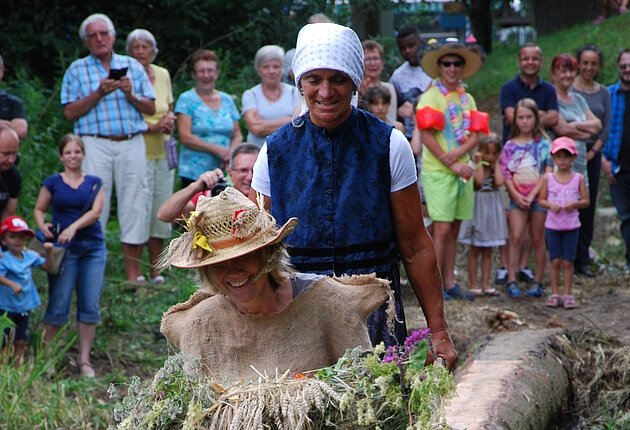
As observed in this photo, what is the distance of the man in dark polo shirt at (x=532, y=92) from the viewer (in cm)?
1055

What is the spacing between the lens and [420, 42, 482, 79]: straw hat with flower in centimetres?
914

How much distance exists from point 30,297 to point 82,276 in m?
0.47

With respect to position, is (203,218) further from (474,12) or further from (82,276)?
(474,12)

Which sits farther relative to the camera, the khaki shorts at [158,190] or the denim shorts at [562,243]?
the khaki shorts at [158,190]

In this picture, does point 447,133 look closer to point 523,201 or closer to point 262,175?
point 523,201

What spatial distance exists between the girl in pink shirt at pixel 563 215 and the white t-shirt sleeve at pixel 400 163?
18.4ft

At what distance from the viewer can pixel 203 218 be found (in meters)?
3.62

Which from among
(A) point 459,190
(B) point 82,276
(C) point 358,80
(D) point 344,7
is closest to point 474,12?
(D) point 344,7

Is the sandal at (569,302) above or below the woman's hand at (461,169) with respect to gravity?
below

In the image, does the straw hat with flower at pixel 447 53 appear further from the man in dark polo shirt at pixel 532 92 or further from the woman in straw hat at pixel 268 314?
the woman in straw hat at pixel 268 314

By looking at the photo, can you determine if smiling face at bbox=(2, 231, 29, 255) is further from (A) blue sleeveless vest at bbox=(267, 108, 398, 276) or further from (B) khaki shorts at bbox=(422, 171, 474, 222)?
(A) blue sleeveless vest at bbox=(267, 108, 398, 276)

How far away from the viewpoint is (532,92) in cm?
1059

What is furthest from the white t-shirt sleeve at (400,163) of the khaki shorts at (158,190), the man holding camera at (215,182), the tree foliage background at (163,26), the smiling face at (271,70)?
the tree foliage background at (163,26)

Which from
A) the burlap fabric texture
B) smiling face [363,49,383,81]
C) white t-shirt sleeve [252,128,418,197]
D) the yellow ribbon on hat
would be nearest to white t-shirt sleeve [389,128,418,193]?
white t-shirt sleeve [252,128,418,197]
